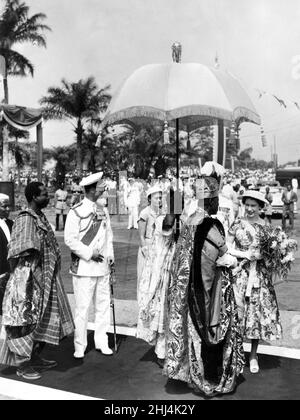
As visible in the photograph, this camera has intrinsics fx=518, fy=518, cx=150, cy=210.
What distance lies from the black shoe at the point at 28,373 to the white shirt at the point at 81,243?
3.27 feet

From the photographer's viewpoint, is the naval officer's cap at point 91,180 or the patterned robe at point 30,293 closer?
the patterned robe at point 30,293

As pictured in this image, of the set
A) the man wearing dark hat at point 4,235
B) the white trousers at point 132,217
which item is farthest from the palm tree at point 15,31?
the man wearing dark hat at point 4,235

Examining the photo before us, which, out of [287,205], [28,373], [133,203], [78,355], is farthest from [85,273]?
[133,203]

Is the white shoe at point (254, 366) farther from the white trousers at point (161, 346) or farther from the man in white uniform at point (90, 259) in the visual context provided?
the man in white uniform at point (90, 259)

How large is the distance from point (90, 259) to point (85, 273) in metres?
0.15

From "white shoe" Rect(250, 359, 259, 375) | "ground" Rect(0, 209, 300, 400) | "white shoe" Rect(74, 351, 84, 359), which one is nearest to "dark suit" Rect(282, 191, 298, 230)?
"ground" Rect(0, 209, 300, 400)

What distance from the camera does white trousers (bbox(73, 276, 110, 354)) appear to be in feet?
16.9

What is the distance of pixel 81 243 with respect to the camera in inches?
203

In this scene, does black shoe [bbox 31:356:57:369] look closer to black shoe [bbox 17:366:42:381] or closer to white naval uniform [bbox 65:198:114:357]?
black shoe [bbox 17:366:42:381]

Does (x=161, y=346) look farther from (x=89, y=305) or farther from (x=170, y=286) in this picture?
(x=89, y=305)

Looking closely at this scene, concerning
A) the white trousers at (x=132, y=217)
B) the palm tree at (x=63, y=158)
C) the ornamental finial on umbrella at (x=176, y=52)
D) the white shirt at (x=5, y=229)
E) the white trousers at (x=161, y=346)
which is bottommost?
the white trousers at (x=161, y=346)

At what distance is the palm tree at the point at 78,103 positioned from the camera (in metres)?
34.8
